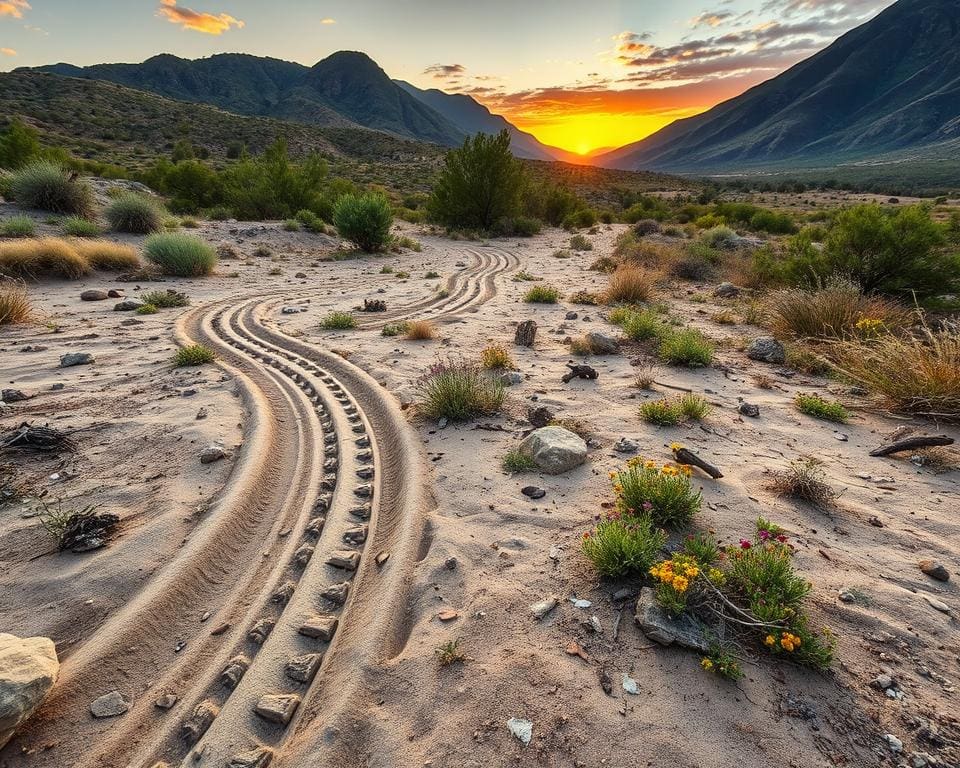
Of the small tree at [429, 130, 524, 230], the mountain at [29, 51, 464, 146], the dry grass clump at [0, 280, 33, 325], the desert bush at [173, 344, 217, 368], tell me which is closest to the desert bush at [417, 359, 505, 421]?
the desert bush at [173, 344, 217, 368]

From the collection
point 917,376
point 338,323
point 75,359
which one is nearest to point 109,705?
point 75,359

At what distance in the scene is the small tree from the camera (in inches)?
931

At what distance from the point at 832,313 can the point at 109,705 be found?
8.69 meters

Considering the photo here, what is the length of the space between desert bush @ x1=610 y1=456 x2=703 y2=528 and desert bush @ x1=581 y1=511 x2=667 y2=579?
22 cm

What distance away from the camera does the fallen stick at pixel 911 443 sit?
3.71 meters

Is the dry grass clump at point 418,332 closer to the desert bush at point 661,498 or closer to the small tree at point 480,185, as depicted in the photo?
the desert bush at point 661,498

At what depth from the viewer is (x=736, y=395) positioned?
5.20 meters

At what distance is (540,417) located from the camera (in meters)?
4.51

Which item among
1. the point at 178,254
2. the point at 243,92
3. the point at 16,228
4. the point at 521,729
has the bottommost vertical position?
the point at 521,729

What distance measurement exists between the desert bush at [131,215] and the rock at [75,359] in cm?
1026

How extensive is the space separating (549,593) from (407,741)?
1.02m

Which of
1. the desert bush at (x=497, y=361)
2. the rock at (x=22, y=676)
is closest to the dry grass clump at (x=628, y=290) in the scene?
the desert bush at (x=497, y=361)

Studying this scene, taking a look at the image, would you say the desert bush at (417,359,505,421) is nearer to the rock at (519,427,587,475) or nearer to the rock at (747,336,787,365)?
the rock at (519,427,587,475)

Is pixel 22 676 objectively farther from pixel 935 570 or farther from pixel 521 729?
pixel 935 570
